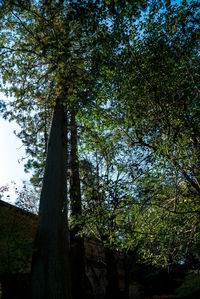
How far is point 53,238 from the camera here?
3807mm

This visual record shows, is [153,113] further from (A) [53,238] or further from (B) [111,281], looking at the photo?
(B) [111,281]

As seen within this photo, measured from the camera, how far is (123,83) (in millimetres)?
3875

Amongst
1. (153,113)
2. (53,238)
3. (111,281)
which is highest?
(153,113)

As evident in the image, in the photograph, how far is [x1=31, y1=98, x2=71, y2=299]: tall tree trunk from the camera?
3.34 meters

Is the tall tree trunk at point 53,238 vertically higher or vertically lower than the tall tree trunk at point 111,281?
higher

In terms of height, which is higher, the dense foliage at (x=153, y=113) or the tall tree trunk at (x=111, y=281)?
the dense foliage at (x=153, y=113)

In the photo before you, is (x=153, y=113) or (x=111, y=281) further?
(x=111, y=281)

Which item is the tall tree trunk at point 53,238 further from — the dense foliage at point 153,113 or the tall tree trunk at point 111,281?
the tall tree trunk at point 111,281

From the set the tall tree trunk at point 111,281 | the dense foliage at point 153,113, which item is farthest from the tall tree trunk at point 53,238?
the tall tree trunk at point 111,281

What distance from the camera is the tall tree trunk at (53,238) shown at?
11.0 ft

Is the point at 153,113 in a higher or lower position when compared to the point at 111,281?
higher

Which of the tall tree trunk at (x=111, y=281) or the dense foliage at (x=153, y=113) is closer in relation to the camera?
the dense foliage at (x=153, y=113)

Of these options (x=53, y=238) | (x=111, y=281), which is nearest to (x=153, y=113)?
(x=53, y=238)

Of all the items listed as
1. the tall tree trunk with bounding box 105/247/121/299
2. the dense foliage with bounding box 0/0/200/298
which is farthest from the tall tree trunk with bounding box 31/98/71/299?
the tall tree trunk with bounding box 105/247/121/299
